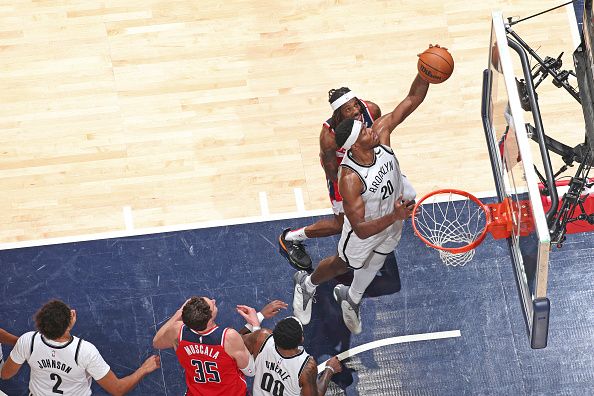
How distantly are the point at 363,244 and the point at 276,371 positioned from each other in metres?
1.22

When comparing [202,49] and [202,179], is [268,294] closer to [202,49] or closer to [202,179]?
[202,179]

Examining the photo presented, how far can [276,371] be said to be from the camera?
6777 mm

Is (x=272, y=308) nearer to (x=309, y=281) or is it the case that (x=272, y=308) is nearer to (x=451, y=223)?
(x=309, y=281)

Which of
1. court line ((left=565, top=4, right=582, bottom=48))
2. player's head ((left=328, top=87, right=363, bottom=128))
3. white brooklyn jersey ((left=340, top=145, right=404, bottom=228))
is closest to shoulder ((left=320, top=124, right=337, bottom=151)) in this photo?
player's head ((left=328, top=87, right=363, bottom=128))

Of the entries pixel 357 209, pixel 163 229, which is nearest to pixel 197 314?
pixel 357 209

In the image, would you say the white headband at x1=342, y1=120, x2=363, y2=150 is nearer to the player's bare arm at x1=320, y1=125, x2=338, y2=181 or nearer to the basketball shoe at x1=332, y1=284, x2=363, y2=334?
the player's bare arm at x1=320, y1=125, x2=338, y2=181

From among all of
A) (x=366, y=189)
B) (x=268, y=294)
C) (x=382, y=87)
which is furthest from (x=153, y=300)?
(x=382, y=87)

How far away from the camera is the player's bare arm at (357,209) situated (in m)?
6.91

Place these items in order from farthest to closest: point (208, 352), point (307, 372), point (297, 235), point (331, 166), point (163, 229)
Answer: point (163, 229), point (297, 235), point (331, 166), point (208, 352), point (307, 372)

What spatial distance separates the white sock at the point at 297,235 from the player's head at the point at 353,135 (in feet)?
5.71

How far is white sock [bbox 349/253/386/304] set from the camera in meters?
7.59

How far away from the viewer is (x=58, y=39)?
9.70 metres

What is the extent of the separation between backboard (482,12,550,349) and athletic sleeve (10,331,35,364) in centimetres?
380

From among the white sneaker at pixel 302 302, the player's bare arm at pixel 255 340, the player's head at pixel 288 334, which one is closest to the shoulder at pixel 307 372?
the player's head at pixel 288 334
